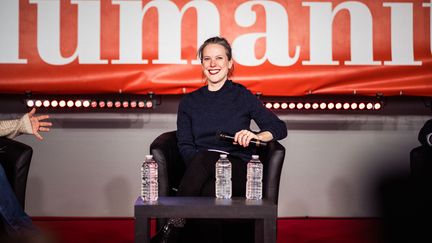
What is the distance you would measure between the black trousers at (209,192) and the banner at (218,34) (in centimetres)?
92

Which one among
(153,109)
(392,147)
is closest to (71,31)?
(153,109)

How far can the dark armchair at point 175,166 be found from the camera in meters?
2.34

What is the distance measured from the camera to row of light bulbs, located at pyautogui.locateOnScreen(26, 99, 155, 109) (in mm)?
3318

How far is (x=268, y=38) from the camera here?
3.25 metres

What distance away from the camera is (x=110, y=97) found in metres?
3.41

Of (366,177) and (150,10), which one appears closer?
(150,10)

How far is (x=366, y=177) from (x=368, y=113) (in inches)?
18.0

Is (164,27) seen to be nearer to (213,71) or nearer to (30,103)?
(213,71)

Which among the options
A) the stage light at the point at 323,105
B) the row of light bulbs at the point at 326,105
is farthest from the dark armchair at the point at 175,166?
the stage light at the point at 323,105

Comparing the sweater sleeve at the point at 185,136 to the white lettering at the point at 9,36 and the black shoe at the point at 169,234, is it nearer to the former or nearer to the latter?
the black shoe at the point at 169,234

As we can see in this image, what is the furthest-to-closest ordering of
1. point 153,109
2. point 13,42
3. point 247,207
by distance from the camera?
point 153,109 < point 13,42 < point 247,207

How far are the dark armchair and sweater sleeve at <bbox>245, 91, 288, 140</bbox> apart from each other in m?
0.06

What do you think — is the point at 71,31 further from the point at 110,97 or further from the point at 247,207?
the point at 247,207

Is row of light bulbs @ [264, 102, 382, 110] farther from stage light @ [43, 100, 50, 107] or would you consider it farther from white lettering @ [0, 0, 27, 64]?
white lettering @ [0, 0, 27, 64]
